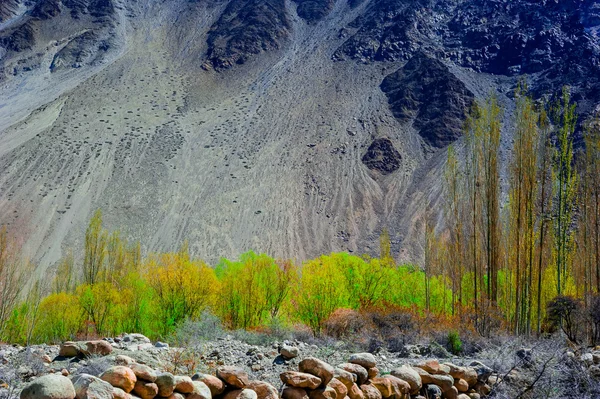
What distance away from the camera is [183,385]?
201 inches

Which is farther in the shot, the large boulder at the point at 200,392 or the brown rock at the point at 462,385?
the brown rock at the point at 462,385

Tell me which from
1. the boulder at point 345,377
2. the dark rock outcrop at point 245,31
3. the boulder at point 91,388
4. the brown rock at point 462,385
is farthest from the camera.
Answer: the dark rock outcrop at point 245,31

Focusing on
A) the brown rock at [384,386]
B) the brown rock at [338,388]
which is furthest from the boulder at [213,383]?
the brown rock at [384,386]

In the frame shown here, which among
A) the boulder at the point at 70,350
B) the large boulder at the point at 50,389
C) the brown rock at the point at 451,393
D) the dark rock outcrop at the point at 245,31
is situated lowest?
the brown rock at the point at 451,393

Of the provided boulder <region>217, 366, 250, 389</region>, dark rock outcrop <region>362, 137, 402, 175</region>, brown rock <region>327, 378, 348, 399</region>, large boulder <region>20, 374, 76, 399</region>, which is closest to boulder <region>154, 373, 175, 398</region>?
boulder <region>217, 366, 250, 389</region>

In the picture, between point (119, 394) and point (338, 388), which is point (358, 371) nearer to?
point (338, 388)

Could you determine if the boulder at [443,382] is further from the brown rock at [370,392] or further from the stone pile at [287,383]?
the brown rock at [370,392]

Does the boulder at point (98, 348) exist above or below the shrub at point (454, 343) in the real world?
above

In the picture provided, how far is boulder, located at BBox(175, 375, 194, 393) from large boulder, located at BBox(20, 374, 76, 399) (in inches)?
42.4

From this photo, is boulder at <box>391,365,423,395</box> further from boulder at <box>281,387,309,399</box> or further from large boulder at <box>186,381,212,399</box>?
large boulder at <box>186,381,212,399</box>

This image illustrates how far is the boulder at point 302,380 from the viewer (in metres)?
5.68

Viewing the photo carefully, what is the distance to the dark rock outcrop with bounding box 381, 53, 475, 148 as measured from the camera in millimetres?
64062

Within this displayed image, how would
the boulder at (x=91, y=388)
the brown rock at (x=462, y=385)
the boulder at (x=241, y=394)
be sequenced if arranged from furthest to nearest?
the brown rock at (x=462, y=385) < the boulder at (x=241, y=394) < the boulder at (x=91, y=388)

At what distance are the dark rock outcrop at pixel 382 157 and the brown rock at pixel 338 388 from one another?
53222 millimetres
